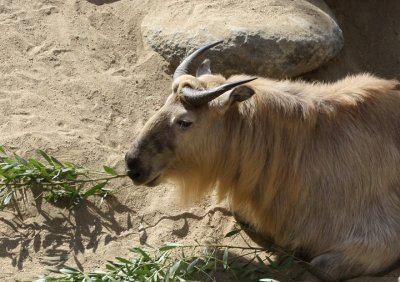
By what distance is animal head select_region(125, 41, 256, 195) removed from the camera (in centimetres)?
461

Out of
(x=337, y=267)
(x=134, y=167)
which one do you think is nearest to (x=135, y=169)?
(x=134, y=167)

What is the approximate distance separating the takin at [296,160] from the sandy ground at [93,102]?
0.41 metres

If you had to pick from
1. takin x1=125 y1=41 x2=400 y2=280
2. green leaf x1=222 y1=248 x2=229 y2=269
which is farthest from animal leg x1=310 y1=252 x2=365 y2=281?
green leaf x1=222 y1=248 x2=229 y2=269

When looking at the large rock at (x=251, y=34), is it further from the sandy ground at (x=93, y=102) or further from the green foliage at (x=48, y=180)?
the green foliage at (x=48, y=180)

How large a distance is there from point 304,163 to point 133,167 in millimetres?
1201

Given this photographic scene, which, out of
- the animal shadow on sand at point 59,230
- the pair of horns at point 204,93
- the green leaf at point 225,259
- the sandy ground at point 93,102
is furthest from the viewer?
the sandy ground at point 93,102

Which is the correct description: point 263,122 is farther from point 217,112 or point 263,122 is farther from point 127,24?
point 127,24

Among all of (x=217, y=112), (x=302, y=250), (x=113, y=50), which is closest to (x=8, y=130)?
(x=113, y=50)

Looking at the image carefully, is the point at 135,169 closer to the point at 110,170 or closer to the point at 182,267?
A: the point at 182,267

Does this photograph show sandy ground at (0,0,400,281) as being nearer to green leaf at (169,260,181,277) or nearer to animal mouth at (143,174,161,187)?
animal mouth at (143,174,161,187)

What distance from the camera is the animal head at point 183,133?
181 inches

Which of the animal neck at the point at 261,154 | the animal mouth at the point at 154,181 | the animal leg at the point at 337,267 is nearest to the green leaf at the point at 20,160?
the animal mouth at the point at 154,181

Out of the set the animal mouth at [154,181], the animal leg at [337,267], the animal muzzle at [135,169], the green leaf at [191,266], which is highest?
the animal muzzle at [135,169]

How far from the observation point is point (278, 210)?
4875 mm
